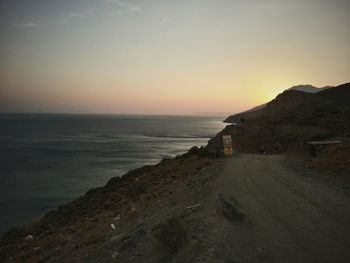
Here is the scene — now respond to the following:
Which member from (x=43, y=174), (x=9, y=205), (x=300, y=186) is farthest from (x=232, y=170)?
(x=43, y=174)

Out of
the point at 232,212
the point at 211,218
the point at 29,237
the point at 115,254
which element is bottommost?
the point at 29,237

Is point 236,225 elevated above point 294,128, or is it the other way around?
point 294,128

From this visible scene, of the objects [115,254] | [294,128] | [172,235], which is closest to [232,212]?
[172,235]

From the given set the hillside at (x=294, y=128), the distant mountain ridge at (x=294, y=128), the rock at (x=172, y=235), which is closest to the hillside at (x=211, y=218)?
the rock at (x=172, y=235)

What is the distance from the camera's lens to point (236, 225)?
9.52 metres

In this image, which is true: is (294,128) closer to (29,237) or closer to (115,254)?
(29,237)

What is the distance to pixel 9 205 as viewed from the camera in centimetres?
3072

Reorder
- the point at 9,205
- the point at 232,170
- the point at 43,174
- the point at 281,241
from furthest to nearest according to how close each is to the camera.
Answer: the point at 43,174
the point at 9,205
the point at 232,170
the point at 281,241

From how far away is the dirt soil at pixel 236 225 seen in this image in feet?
26.5

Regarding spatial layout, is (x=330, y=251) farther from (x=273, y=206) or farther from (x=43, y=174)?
(x=43, y=174)

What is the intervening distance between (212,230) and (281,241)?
5.92ft

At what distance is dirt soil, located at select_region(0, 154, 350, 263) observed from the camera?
26.5 ft

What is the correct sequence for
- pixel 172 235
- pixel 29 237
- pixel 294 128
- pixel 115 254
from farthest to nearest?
pixel 294 128
pixel 29 237
pixel 115 254
pixel 172 235

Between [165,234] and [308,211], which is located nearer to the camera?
[165,234]
